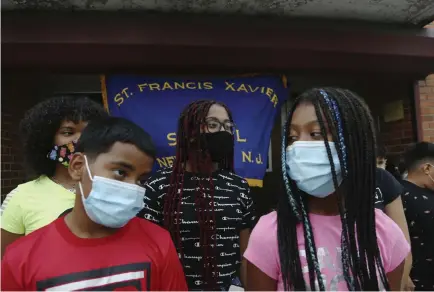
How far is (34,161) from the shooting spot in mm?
2283

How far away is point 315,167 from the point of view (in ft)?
4.92

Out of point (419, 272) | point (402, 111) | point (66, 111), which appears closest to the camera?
point (66, 111)

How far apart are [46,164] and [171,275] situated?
1.08m

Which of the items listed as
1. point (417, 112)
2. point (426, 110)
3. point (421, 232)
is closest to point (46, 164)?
point (421, 232)

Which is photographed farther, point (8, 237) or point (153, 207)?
point (153, 207)

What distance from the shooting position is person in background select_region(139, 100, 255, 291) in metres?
2.02

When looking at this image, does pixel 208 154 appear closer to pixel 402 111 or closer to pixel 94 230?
pixel 94 230

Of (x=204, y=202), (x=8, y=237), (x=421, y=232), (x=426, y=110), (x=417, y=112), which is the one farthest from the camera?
(x=426, y=110)

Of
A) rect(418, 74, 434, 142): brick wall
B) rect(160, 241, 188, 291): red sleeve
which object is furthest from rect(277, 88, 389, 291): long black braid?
rect(418, 74, 434, 142): brick wall

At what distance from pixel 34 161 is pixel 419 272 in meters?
2.85

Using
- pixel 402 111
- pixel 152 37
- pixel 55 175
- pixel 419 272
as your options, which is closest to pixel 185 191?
pixel 55 175

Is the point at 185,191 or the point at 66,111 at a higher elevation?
the point at 66,111

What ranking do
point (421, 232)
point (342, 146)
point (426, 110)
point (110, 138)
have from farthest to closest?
point (426, 110) → point (421, 232) → point (110, 138) → point (342, 146)

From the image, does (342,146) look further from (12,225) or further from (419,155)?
(419,155)
